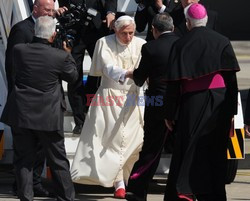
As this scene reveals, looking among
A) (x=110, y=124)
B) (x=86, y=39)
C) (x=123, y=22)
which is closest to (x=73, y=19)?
(x=86, y=39)

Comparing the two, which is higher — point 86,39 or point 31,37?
point 31,37

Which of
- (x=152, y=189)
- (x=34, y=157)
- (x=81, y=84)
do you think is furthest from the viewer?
(x=81, y=84)

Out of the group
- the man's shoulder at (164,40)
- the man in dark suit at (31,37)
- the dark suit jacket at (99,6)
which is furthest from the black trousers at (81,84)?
the man's shoulder at (164,40)

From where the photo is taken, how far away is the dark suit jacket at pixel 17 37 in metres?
9.66

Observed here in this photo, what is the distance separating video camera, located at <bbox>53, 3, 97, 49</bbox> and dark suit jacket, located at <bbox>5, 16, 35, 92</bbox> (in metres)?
0.33

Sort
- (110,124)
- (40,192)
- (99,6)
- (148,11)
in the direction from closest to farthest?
(110,124), (40,192), (148,11), (99,6)

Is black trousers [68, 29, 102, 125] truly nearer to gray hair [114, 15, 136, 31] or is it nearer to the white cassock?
the white cassock

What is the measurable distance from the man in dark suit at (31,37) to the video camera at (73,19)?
318 mm

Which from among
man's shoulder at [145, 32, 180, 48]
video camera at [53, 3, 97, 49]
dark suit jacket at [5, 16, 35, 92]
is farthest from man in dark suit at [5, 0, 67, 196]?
man's shoulder at [145, 32, 180, 48]

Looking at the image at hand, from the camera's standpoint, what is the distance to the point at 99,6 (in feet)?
35.2

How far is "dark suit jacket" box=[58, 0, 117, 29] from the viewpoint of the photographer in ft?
34.9

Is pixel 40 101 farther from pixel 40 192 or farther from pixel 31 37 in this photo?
pixel 40 192

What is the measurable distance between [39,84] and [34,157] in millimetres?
663

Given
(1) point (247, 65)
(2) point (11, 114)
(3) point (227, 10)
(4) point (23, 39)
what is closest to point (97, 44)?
(4) point (23, 39)
